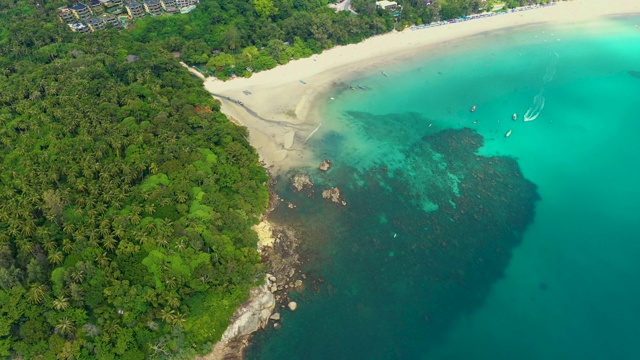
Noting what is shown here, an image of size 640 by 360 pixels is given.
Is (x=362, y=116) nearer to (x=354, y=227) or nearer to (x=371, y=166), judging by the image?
(x=371, y=166)

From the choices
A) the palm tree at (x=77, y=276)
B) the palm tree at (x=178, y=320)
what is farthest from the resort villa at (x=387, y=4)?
the palm tree at (x=77, y=276)

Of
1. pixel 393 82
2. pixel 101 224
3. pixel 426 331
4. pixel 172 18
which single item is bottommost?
pixel 426 331

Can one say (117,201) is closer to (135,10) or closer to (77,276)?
(77,276)

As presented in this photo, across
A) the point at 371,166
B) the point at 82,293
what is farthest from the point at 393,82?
the point at 82,293

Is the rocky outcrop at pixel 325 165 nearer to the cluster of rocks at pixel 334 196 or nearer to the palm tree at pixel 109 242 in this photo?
the cluster of rocks at pixel 334 196

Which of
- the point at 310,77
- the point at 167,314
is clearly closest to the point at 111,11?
the point at 310,77

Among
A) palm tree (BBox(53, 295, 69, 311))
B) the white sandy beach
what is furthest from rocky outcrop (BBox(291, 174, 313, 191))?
palm tree (BBox(53, 295, 69, 311))
